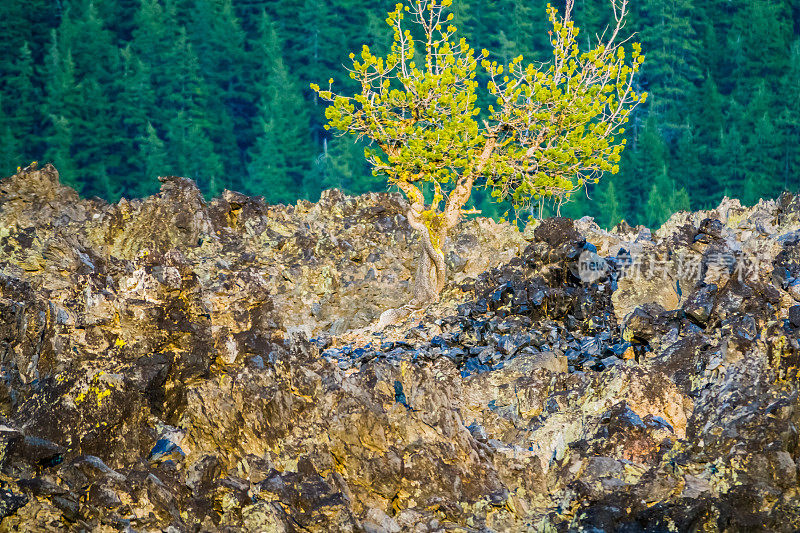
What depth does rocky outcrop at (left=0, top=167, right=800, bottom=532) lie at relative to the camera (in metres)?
7.80

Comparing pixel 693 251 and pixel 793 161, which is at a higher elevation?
pixel 793 161

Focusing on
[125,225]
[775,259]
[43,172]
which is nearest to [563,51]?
[775,259]

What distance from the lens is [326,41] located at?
45.1 metres

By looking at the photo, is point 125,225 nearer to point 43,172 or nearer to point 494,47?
point 43,172

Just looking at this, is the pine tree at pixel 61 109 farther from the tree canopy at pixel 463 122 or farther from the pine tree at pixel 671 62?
the tree canopy at pixel 463 122

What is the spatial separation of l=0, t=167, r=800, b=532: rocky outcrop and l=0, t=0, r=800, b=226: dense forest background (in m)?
27.2

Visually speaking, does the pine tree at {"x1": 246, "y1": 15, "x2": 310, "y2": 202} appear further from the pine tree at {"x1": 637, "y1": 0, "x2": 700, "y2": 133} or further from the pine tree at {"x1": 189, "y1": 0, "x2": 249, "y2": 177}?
the pine tree at {"x1": 637, "y1": 0, "x2": 700, "y2": 133}

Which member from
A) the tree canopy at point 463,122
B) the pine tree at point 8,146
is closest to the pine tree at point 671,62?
the tree canopy at point 463,122

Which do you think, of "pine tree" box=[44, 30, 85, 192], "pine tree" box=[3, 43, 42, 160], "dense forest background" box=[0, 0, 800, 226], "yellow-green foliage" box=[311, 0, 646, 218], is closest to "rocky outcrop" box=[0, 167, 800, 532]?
"yellow-green foliage" box=[311, 0, 646, 218]

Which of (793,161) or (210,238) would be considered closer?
(210,238)

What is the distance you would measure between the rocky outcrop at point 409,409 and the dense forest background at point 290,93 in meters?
27.2

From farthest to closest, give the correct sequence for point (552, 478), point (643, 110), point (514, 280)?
point (643, 110), point (514, 280), point (552, 478)

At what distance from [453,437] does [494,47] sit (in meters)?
38.8

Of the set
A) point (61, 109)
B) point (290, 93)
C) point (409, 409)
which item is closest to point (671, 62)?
point (290, 93)
